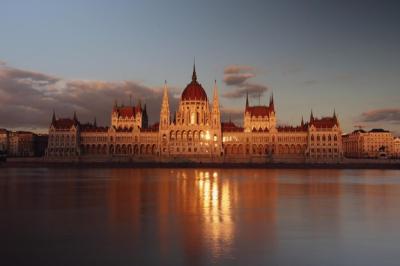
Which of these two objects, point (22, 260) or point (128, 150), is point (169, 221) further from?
point (128, 150)

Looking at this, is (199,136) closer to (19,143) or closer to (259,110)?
(259,110)

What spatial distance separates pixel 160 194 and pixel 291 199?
9.06 meters

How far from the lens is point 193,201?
28.4 m

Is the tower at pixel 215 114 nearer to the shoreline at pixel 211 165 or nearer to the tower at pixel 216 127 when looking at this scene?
the tower at pixel 216 127

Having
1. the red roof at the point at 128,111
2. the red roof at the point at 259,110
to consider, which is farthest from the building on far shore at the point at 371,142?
the red roof at the point at 128,111

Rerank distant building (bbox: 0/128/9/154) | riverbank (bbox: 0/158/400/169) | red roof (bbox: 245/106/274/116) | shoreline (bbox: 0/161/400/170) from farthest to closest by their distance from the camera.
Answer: distant building (bbox: 0/128/9/154) < red roof (bbox: 245/106/274/116) < riverbank (bbox: 0/158/400/169) < shoreline (bbox: 0/161/400/170)

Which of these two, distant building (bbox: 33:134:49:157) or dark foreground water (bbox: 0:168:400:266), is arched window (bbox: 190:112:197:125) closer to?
distant building (bbox: 33:134:49:157)

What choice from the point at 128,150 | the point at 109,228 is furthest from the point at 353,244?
the point at 128,150

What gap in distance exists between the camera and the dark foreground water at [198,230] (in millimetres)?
14445

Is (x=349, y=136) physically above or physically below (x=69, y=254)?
above

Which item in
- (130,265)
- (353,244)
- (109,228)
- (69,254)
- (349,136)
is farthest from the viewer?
(349,136)

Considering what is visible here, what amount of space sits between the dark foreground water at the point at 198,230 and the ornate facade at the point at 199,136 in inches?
3472

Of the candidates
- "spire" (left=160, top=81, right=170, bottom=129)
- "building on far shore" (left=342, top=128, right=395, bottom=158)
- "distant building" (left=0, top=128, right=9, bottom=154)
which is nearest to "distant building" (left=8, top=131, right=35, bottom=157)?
"distant building" (left=0, top=128, right=9, bottom=154)

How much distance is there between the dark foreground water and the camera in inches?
569
